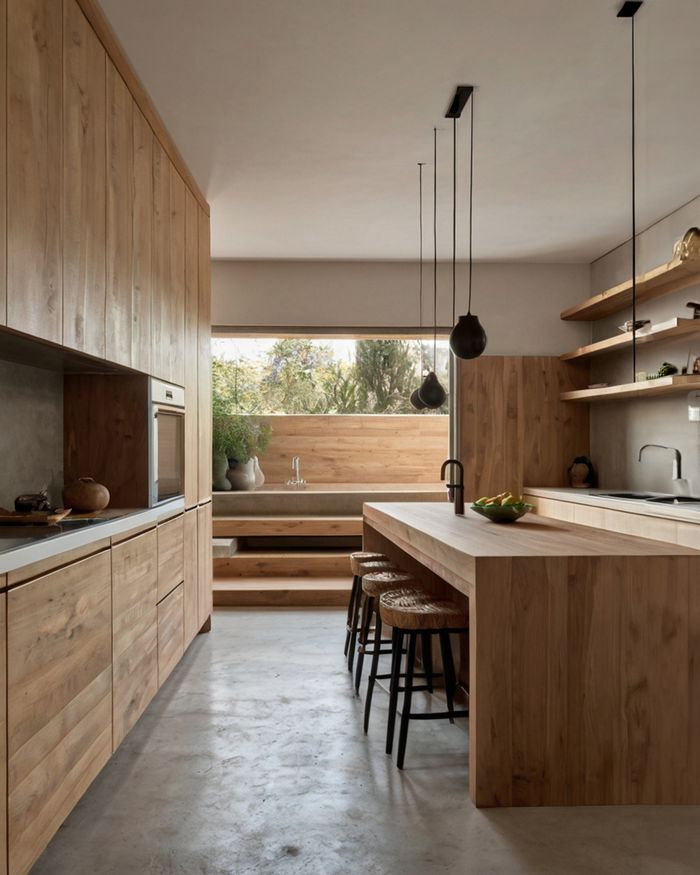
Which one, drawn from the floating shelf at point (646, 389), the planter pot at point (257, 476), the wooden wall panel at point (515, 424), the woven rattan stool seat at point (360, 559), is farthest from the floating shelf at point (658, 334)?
the planter pot at point (257, 476)

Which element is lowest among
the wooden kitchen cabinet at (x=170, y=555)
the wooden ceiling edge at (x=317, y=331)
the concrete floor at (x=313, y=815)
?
the concrete floor at (x=313, y=815)

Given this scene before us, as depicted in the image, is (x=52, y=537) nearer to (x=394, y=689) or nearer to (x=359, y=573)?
(x=394, y=689)

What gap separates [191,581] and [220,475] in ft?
8.62

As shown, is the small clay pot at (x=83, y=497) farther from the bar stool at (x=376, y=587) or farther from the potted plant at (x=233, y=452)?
the potted plant at (x=233, y=452)

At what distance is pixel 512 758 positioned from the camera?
7.90 feet

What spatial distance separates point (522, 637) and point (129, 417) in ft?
6.33

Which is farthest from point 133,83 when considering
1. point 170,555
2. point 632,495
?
point 632,495

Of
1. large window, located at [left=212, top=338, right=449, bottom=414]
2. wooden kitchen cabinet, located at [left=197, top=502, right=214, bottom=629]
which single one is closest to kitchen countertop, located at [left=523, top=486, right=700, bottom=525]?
wooden kitchen cabinet, located at [left=197, top=502, right=214, bottom=629]

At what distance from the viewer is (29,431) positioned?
293cm

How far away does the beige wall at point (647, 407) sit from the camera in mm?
4848

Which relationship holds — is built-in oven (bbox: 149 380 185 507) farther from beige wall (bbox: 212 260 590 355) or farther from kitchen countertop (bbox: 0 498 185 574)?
beige wall (bbox: 212 260 590 355)

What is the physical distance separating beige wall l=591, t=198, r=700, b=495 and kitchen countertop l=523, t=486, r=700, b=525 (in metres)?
0.22

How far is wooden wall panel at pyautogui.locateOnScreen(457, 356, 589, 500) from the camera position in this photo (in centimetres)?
630

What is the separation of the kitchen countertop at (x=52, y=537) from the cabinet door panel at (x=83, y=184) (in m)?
0.56
